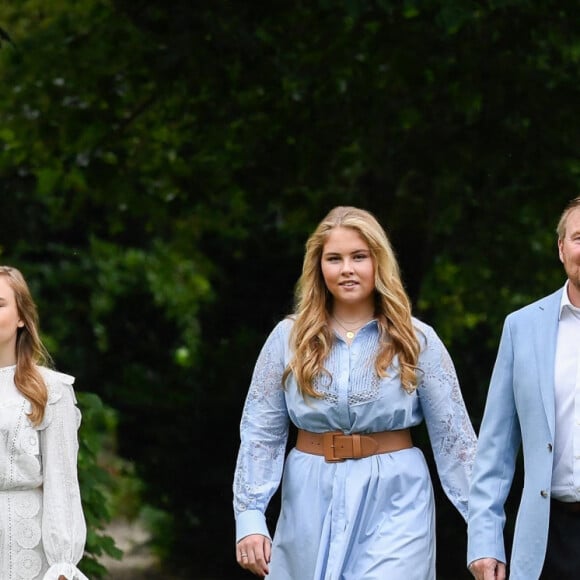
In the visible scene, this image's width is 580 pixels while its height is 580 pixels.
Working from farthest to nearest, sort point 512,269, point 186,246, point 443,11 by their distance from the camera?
point 186,246 → point 512,269 → point 443,11

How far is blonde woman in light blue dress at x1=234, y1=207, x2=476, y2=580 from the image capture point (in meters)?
5.65

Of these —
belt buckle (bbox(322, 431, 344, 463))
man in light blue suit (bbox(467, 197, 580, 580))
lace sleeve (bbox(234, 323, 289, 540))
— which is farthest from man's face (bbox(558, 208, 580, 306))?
lace sleeve (bbox(234, 323, 289, 540))

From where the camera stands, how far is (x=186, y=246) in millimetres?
13273

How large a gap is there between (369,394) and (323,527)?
52 centimetres

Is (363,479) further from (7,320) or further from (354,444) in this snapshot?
(7,320)

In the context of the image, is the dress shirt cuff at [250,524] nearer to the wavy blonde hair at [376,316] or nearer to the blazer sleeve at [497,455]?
the wavy blonde hair at [376,316]

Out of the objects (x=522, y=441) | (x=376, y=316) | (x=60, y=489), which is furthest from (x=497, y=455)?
(x=60, y=489)

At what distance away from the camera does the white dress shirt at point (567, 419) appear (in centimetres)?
502

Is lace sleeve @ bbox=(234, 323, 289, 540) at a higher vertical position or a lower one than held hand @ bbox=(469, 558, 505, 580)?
higher

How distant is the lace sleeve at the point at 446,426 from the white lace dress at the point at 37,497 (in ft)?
4.37

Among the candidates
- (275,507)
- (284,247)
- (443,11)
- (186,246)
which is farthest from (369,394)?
(186,246)

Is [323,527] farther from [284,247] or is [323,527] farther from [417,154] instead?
[284,247]

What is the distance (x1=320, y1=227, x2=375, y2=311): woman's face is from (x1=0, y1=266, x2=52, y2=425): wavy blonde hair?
112cm

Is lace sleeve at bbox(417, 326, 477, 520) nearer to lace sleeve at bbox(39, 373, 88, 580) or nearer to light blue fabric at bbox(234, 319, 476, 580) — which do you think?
light blue fabric at bbox(234, 319, 476, 580)
